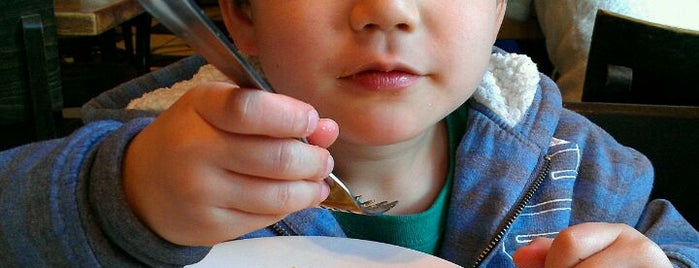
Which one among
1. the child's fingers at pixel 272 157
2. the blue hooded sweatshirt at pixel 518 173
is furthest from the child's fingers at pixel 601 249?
the child's fingers at pixel 272 157

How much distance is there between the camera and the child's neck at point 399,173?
87cm

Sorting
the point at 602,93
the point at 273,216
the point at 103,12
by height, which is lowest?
the point at 103,12

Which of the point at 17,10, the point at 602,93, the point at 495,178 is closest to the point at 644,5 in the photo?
the point at 602,93

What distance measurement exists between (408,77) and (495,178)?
0.90 ft

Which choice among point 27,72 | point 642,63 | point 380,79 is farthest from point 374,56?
point 27,72

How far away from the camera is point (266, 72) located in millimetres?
732

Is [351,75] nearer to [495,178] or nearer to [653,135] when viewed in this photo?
[495,178]

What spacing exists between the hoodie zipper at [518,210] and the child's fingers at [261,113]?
45 centimetres

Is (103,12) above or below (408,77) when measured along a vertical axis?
below

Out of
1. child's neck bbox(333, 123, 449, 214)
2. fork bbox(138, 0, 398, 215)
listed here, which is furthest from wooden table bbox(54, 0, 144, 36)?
fork bbox(138, 0, 398, 215)

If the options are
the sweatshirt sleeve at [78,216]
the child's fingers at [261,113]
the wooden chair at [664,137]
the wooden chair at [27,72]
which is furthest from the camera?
the wooden chair at [27,72]

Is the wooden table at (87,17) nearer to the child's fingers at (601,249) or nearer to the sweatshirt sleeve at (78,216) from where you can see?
the sweatshirt sleeve at (78,216)

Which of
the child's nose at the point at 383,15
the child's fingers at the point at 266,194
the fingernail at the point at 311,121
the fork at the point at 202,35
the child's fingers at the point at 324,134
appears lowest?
the child's fingers at the point at 266,194

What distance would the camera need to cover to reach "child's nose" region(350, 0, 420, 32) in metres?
0.61
